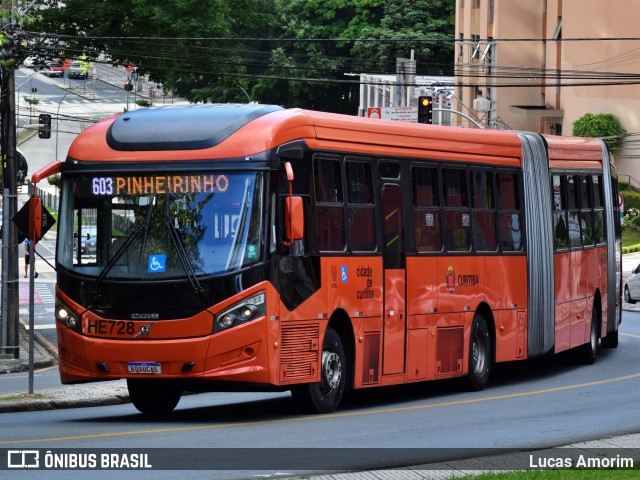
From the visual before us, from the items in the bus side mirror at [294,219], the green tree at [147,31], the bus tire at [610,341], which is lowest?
the bus tire at [610,341]

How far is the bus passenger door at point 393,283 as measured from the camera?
17688 mm

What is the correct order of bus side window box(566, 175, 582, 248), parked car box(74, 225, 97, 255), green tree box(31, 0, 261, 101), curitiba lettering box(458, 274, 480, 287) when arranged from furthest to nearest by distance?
green tree box(31, 0, 261, 101) → bus side window box(566, 175, 582, 248) → curitiba lettering box(458, 274, 480, 287) → parked car box(74, 225, 97, 255)

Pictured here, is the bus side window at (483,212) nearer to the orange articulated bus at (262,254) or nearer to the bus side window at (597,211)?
the orange articulated bus at (262,254)

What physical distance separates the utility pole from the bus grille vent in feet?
48.7

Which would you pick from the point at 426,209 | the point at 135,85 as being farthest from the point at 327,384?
the point at 135,85

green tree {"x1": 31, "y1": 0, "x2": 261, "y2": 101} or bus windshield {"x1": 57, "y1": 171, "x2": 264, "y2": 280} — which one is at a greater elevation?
green tree {"x1": 31, "y1": 0, "x2": 261, "y2": 101}

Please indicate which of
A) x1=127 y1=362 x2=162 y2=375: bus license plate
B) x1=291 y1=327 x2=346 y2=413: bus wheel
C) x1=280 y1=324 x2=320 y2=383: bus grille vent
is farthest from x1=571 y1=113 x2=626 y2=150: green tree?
x1=127 y1=362 x2=162 y2=375: bus license plate

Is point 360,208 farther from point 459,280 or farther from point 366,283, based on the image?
point 459,280

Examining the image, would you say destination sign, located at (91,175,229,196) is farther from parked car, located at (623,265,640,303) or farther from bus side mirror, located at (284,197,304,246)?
parked car, located at (623,265,640,303)

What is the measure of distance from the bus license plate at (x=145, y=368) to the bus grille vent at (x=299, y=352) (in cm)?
131

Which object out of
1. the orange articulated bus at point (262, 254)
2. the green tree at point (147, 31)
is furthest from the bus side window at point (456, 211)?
the green tree at point (147, 31)

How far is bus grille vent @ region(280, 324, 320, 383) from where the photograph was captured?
604 inches

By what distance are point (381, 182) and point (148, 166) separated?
11.6 feet

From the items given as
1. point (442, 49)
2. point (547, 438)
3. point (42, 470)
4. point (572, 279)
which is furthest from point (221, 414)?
point (442, 49)
